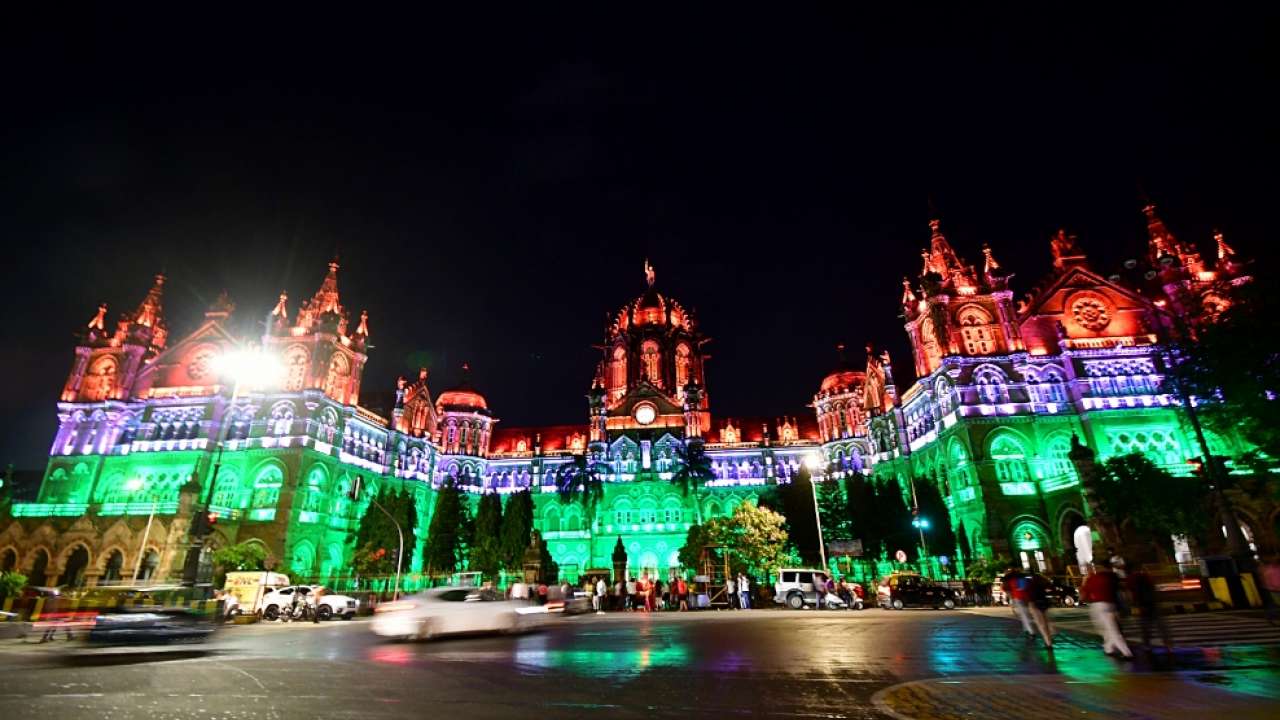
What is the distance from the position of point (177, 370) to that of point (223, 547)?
2501cm

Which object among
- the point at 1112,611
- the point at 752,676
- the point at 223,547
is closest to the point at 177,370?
the point at 223,547

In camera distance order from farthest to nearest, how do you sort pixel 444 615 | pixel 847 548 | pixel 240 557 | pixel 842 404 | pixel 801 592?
pixel 842 404
pixel 240 557
pixel 847 548
pixel 801 592
pixel 444 615

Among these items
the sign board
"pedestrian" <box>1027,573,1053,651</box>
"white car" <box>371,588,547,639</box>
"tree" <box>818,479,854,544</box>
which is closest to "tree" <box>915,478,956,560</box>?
"tree" <box>818,479,854,544</box>

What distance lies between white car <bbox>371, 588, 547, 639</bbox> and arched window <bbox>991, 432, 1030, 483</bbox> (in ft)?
140

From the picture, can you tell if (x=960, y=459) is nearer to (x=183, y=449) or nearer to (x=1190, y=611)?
(x=1190, y=611)

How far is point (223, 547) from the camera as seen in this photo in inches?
1874

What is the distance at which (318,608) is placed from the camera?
29.6 m

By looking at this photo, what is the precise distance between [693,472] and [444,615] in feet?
170

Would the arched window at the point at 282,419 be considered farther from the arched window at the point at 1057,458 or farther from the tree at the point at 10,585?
the arched window at the point at 1057,458

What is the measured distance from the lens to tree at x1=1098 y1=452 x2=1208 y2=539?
36094 millimetres

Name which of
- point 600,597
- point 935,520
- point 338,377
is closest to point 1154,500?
point 935,520

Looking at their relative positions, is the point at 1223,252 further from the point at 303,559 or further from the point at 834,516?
the point at 303,559

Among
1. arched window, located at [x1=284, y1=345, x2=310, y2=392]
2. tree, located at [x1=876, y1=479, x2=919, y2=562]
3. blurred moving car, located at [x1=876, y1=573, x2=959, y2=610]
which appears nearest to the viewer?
blurred moving car, located at [x1=876, y1=573, x2=959, y2=610]

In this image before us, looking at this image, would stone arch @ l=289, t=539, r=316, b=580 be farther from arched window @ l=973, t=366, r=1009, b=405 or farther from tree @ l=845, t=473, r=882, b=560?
arched window @ l=973, t=366, r=1009, b=405
